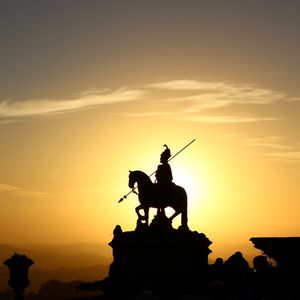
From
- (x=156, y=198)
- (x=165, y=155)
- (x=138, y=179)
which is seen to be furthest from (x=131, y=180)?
(x=165, y=155)

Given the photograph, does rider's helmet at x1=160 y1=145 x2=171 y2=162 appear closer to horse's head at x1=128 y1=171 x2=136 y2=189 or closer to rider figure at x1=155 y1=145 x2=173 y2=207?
rider figure at x1=155 y1=145 x2=173 y2=207

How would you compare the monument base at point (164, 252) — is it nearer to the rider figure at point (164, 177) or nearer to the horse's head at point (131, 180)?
the rider figure at point (164, 177)

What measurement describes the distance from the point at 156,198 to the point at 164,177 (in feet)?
3.09

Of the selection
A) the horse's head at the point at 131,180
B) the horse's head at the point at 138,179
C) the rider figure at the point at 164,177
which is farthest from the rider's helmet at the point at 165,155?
the horse's head at the point at 131,180

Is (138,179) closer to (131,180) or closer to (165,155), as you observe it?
(131,180)

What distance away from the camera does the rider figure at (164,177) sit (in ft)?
94.3

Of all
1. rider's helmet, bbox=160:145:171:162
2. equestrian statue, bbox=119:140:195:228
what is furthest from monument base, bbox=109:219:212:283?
rider's helmet, bbox=160:145:171:162

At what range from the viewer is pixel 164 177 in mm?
28844

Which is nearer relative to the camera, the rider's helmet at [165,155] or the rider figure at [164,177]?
Result: the rider figure at [164,177]

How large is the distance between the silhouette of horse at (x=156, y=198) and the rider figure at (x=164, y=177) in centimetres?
10

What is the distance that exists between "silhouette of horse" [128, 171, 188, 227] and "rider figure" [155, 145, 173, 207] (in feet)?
0.31

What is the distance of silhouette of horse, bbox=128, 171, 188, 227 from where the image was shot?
28719 millimetres

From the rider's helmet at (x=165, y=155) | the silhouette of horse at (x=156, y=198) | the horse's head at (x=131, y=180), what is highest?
the rider's helmet at (x=165, y=155)

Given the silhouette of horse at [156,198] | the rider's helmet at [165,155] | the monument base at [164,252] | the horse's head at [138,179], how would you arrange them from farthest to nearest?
the rider's helmet at [165,155]
the horse's head at [138,179]
the silhouette of horse at [156,198]
the monument base at [164,252]
